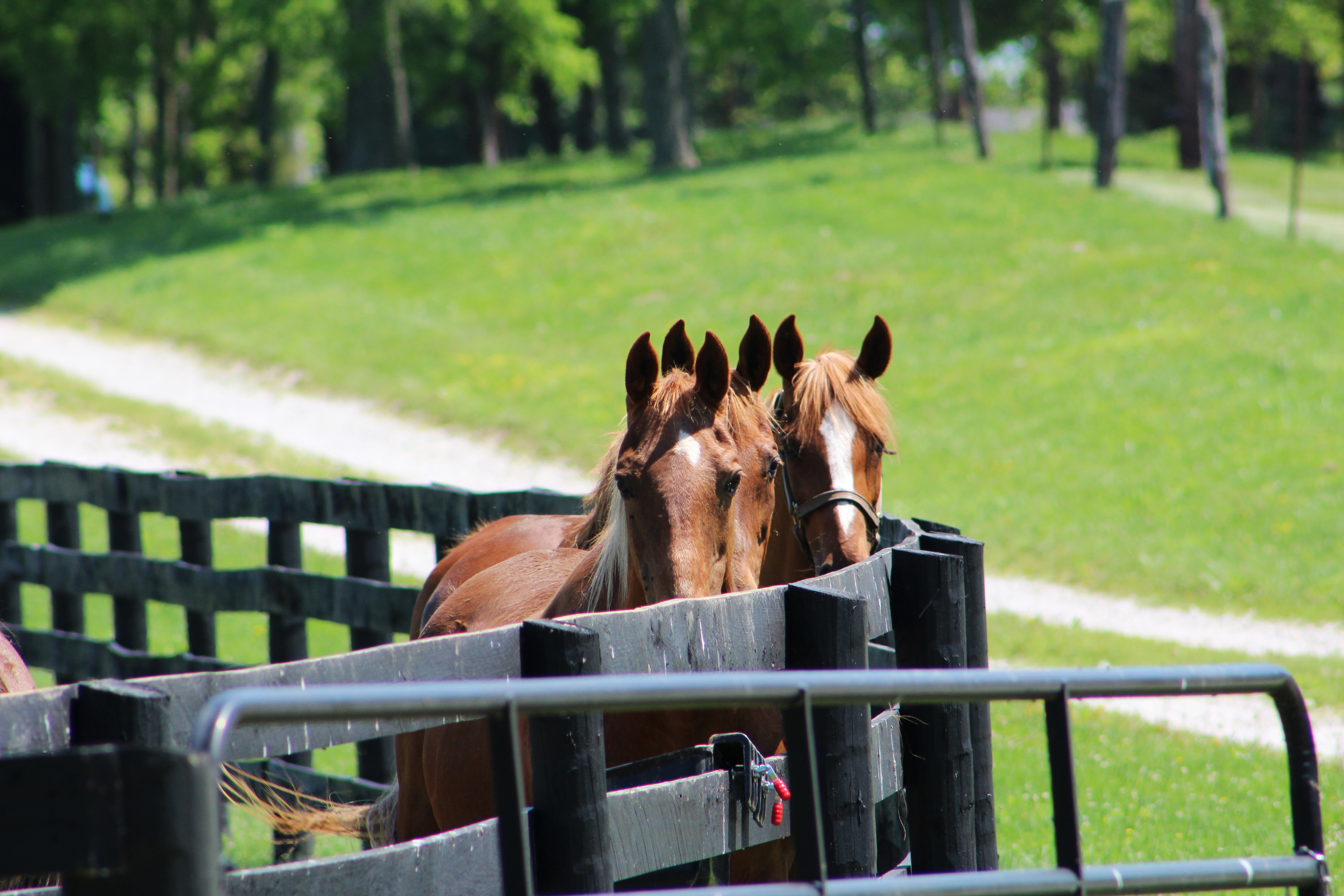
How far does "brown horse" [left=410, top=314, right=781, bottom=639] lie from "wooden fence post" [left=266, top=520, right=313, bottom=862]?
135 centimetres

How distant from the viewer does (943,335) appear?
55.0 ft

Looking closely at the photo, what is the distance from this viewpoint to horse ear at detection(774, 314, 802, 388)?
4629mm

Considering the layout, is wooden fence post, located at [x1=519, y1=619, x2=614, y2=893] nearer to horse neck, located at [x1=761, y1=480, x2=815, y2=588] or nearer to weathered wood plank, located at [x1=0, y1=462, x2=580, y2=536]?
horse neck, located at [x1=761, y1=480, x2=815, y2=588]

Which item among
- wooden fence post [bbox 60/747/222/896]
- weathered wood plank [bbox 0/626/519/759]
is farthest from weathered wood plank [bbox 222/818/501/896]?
wooden fence post [bbox 60/747/222/896]

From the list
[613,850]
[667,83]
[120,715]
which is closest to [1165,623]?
[613,850]

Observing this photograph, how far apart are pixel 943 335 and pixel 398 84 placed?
17.6 meters

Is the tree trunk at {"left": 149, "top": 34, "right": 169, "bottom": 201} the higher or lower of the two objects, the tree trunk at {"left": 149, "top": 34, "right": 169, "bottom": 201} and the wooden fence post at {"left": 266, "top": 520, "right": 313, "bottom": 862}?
the higher

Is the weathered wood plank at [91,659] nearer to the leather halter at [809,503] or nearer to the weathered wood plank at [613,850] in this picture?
the leather halter at [809,503]

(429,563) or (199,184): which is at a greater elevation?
(199,184)

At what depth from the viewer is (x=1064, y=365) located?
15.1 metres

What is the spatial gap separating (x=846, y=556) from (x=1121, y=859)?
1.72 metres

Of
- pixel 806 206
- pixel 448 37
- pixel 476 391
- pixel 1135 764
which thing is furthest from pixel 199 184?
pixel 1135 764

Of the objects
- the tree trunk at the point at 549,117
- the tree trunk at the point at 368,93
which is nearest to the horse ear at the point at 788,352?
the tree trunk at the point at 368,93

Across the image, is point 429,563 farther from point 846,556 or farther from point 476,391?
point 846,556
